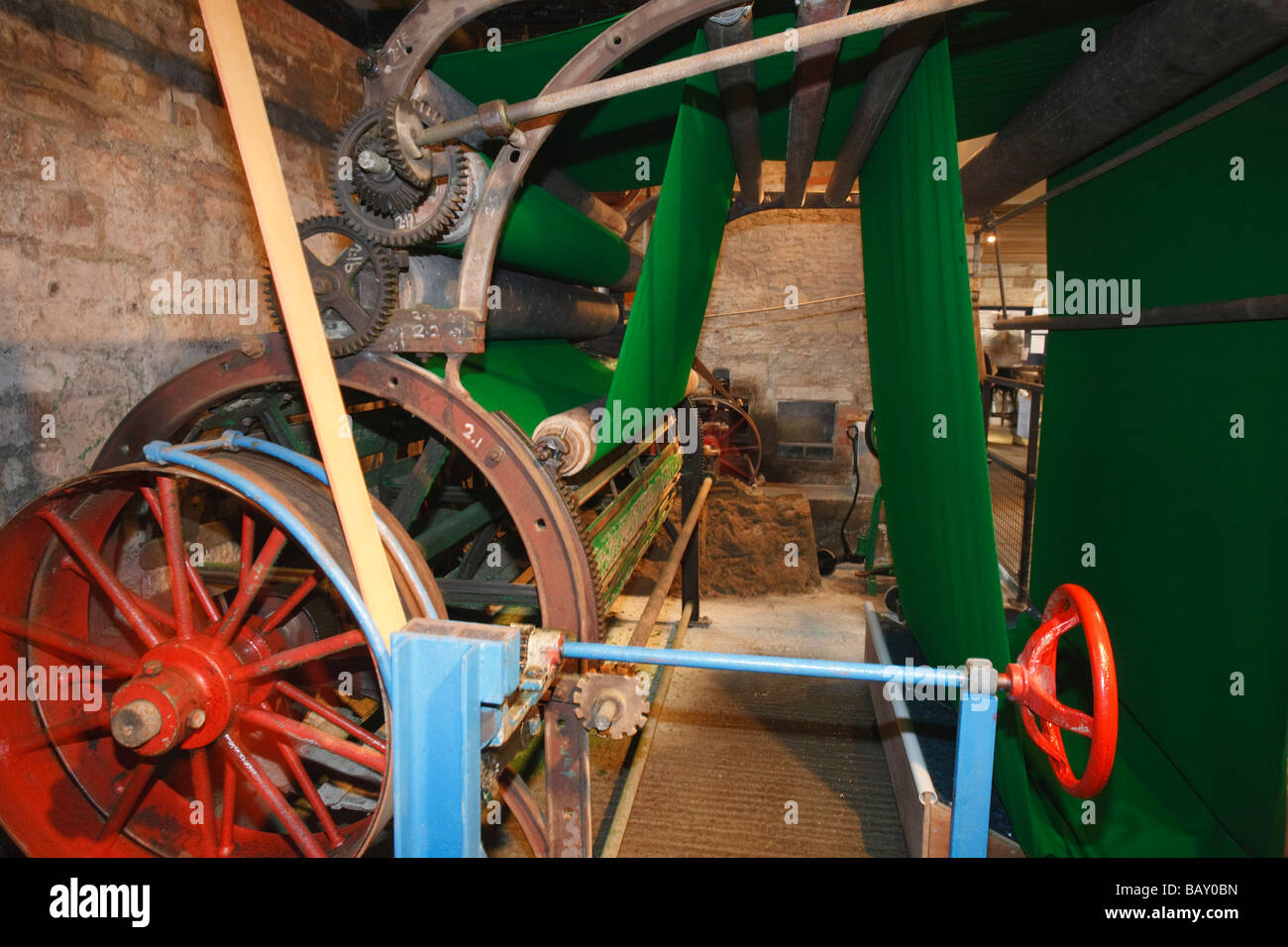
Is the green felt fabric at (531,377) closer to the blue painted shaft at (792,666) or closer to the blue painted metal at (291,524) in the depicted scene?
the blue painted metal at (291,524)

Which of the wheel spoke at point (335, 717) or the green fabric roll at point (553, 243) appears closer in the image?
the wheel spoke at point (335, 717)

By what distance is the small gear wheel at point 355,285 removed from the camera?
6.06 feet

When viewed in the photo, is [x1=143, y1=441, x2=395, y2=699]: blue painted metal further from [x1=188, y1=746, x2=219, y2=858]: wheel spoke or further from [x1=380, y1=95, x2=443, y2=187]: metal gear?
[x1=380, y1=95, x2=443, y2=187]: metal gear

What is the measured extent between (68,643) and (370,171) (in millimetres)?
1441

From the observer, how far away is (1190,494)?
2258 millimetres

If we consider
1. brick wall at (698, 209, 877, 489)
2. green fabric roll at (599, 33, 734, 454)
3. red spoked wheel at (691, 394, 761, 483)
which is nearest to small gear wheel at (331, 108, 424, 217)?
green fabric roll at (599, 33, 734, 454)

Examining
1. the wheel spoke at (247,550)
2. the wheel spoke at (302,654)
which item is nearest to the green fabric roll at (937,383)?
the wheel spoke at (302,654)

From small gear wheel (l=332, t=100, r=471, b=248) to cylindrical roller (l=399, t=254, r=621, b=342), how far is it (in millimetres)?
130

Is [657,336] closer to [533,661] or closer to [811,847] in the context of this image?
[533,661]

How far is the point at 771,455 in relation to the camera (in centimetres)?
828

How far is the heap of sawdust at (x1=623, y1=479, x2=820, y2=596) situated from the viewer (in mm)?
5129

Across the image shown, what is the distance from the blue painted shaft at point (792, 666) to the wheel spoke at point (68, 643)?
121 cm

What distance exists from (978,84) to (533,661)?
7.89 ft

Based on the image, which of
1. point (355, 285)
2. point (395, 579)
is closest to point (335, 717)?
point (395, 579)
